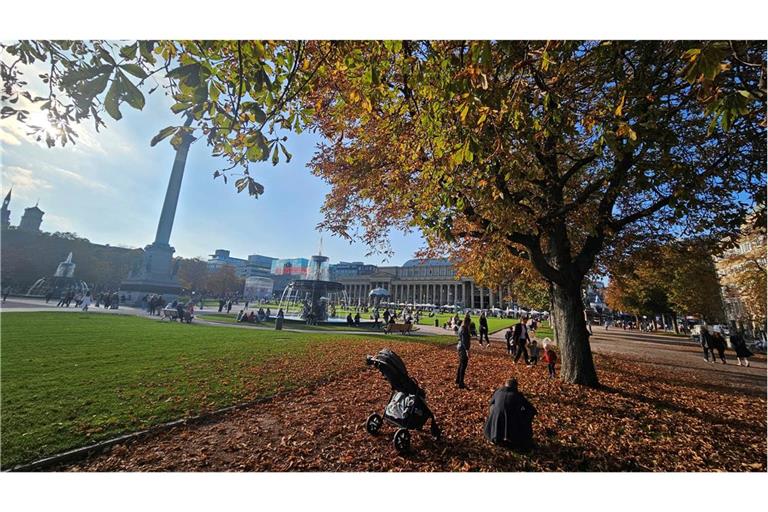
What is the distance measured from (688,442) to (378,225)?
10753mm

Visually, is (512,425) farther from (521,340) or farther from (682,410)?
(521,340)

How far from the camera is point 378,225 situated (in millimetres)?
13586

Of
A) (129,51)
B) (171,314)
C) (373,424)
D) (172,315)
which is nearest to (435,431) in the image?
(373,424)

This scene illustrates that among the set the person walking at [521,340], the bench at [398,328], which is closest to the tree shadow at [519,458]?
the person walking at [521,340]

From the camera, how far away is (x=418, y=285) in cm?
10600

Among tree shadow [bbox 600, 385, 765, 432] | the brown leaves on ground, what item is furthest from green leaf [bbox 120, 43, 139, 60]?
tree shadow [bbox 600, 385, 765, 432]

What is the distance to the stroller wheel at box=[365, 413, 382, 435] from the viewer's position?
5.16 metres

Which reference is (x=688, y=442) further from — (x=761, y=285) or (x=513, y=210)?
(x=761, y=285)

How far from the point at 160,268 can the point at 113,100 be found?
141 feet

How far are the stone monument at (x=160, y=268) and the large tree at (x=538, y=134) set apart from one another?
3520 centimetres

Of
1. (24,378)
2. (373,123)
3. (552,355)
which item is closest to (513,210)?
(373,123)

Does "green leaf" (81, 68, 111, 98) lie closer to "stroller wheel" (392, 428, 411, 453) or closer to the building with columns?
"stroller wheel" (392, 428, 411, 453)

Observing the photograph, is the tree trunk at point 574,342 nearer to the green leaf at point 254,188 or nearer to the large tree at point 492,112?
the large tree at point 492,112

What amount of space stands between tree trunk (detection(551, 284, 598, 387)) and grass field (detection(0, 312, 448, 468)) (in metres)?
7.34
